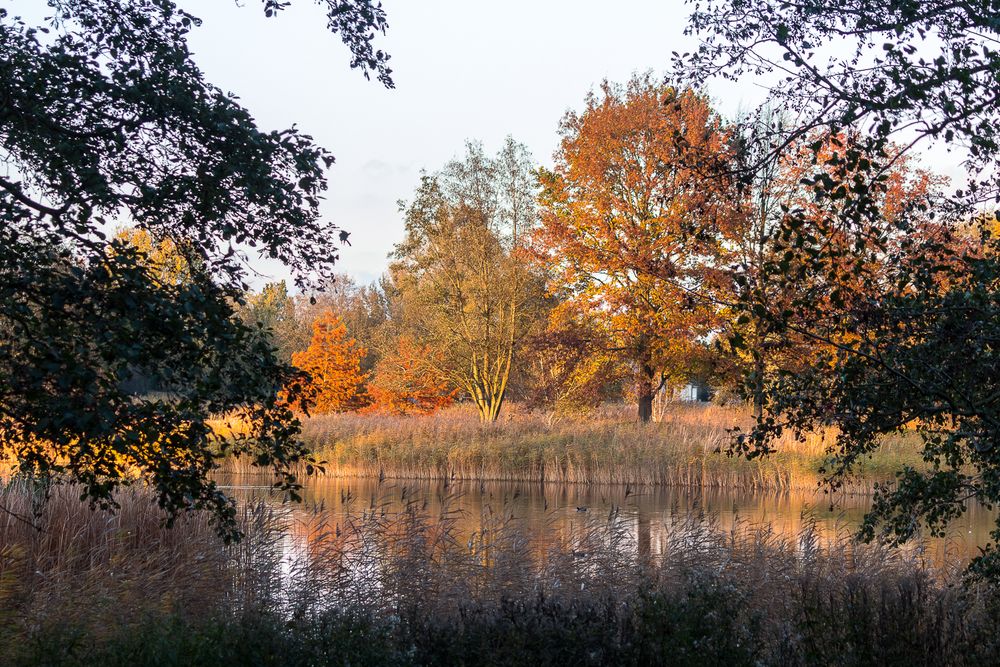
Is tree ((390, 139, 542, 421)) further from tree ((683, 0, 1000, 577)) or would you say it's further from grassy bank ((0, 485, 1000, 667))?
tree ((683, 0, 1000, 577))

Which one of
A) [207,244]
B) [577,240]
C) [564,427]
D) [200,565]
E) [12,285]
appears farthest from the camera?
[564,427]

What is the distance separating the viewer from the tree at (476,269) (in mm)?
33188

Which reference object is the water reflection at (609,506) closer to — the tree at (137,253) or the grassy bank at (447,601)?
the grassy bank at (447,601)

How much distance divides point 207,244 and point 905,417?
4459 millimetres

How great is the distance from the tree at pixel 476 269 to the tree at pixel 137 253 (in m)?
26.8

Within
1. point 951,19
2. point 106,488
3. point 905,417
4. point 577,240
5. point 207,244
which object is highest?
point 577,240

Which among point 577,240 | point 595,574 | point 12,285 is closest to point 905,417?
point 595,574

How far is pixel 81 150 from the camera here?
18.6 ft

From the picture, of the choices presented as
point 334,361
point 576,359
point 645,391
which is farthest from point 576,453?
point 334,361

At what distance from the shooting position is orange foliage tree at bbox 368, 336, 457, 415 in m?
34.5

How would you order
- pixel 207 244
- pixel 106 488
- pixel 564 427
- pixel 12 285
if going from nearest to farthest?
pixel 12 285 < pixel 106 488 < pixel 207 244 < pixel 564 427

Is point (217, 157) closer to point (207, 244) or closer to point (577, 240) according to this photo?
point (207, 244)

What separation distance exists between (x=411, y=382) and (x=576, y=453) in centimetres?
1326

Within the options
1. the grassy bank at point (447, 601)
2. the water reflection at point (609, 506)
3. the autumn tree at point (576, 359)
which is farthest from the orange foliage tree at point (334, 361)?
the grassy bank at point (447, 601)
